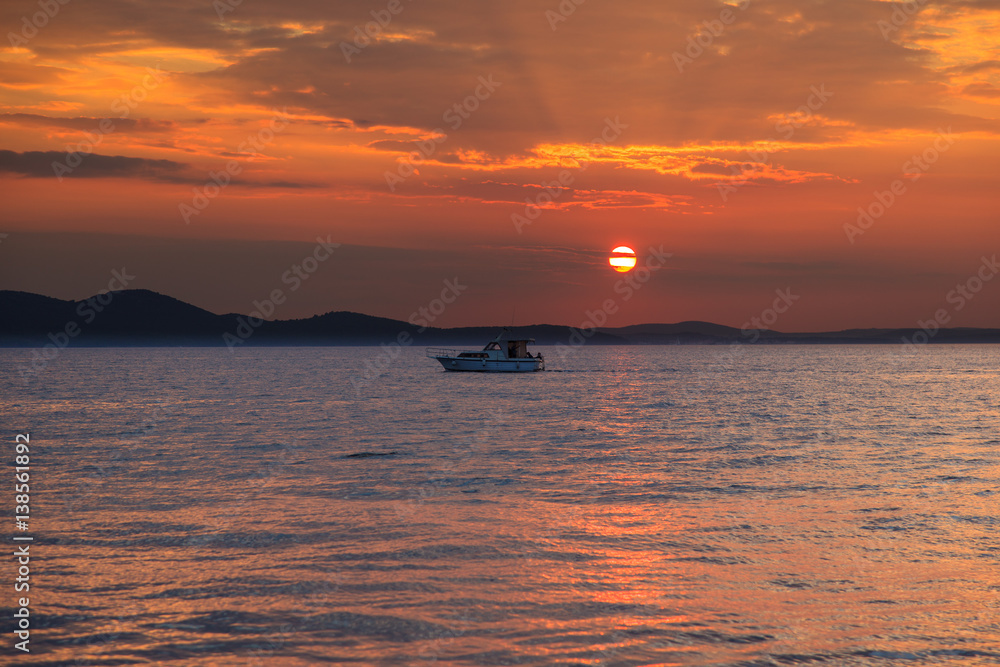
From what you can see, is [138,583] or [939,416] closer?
[138,583]

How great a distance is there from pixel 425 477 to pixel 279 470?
6.36m

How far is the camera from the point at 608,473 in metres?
31.1

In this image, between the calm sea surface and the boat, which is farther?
the boat

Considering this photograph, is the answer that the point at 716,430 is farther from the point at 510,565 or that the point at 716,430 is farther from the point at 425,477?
the point at 510,565

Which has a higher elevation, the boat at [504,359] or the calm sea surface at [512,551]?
the boat at [504,359]

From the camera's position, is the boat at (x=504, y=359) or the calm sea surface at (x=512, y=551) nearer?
the calm sea surface at (x=512, y=551)

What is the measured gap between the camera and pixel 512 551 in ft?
59.5

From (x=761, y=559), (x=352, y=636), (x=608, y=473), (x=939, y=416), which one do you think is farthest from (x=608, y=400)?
(x=352, y=636)

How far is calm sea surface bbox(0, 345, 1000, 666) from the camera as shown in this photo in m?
12.5

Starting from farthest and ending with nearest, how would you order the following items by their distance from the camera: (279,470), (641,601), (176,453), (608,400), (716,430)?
(608,400), (716,430), (176,453), (279,470), (641,601)

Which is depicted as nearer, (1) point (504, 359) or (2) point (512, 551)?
(2) point (512, 551)

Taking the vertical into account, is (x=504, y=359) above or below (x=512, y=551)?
above

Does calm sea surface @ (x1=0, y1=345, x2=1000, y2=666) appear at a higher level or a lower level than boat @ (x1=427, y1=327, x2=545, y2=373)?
lower

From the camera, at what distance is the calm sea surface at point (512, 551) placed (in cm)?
1245
